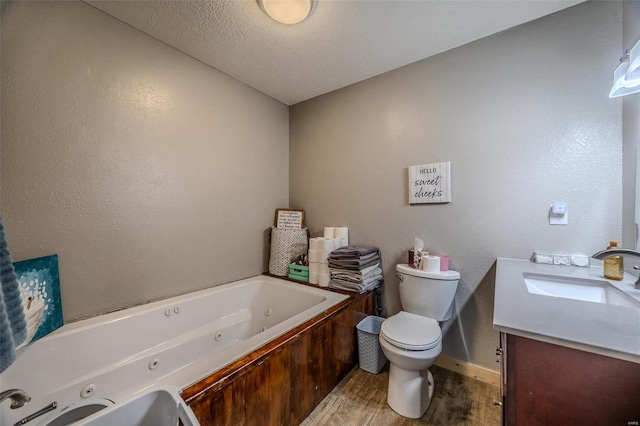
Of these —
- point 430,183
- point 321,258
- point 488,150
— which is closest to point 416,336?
point 321,258

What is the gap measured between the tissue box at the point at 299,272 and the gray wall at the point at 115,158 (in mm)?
464

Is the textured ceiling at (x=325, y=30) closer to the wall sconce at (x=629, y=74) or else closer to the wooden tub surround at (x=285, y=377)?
the wall sconce at (x=629, y=74)

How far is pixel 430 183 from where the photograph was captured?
184 cm

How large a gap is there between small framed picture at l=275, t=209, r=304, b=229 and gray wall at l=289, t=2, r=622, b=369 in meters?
0.38

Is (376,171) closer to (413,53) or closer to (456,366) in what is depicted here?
(413,53)

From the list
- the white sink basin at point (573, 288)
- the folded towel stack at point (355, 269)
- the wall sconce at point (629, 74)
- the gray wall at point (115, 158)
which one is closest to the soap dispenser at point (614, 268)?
the white sink basin at point (573, 288)

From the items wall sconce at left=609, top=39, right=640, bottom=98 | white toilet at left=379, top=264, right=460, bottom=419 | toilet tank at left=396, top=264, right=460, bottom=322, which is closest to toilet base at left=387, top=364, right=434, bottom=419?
white toilet at left=379, top=264, right=460, bottom=419

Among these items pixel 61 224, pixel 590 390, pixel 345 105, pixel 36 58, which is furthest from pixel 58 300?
pixel 345 105

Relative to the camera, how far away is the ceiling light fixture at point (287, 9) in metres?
1.34

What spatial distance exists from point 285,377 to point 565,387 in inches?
42.1

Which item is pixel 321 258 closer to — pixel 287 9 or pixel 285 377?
pixel 285 377

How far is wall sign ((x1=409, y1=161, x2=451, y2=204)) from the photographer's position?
178 cm

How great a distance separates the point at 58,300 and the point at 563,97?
310cm

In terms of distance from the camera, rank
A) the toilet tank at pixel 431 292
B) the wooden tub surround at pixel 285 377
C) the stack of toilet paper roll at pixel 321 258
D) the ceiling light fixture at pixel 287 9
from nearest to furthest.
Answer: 1. the wooden tub surround at pixel 285 377
2. the ceiling light fixture at pixel 287 9
3. the toilet tank at pixel 431 292
4. the stack of toilet paper roll at pixel 321 258
